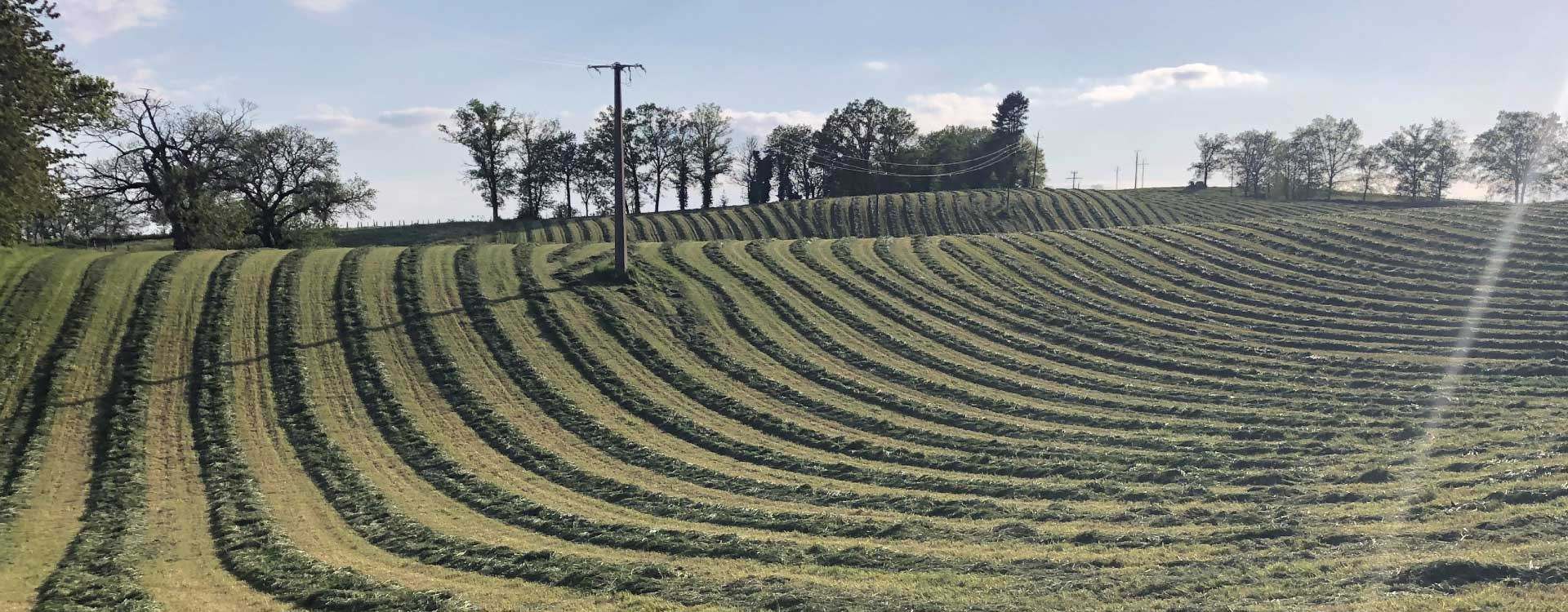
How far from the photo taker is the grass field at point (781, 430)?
15516mm

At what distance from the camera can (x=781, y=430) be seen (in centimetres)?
2606

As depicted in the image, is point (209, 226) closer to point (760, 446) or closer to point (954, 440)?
point (760, 446)

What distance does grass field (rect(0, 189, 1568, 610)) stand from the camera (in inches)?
611

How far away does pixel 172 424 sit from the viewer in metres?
25.2

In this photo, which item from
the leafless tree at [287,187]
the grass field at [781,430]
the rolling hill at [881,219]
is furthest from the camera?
the rolling hill at [881,219]

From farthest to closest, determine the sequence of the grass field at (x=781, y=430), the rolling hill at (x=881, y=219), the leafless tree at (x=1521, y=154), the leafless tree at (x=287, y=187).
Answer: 1. the leafless tree at (x=1521, y=154)
2. the rolling hill at (x=881, y=219)
3. the leafless tree at (x=287, y=187)
4. the grass field at (x=781, y=430)

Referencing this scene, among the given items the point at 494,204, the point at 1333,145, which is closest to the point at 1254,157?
the point at 1333,145

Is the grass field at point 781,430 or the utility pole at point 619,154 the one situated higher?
the utility pole at point 619,154

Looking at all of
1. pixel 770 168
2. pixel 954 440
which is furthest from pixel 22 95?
pixel 770 168

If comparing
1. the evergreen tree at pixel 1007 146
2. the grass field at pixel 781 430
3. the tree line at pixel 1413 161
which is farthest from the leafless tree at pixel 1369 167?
the grass field at pixel 781 430

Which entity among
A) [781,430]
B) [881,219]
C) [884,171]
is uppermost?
[884,171]

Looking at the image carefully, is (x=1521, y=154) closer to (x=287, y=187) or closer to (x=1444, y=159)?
(x=1444, y=159)

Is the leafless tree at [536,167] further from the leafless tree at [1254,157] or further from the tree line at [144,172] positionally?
the leafless tree at [1254,157]

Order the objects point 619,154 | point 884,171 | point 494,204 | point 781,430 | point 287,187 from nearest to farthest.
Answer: point 781,430, point 619,154, point 287,187, point 494,204, point 884,171
